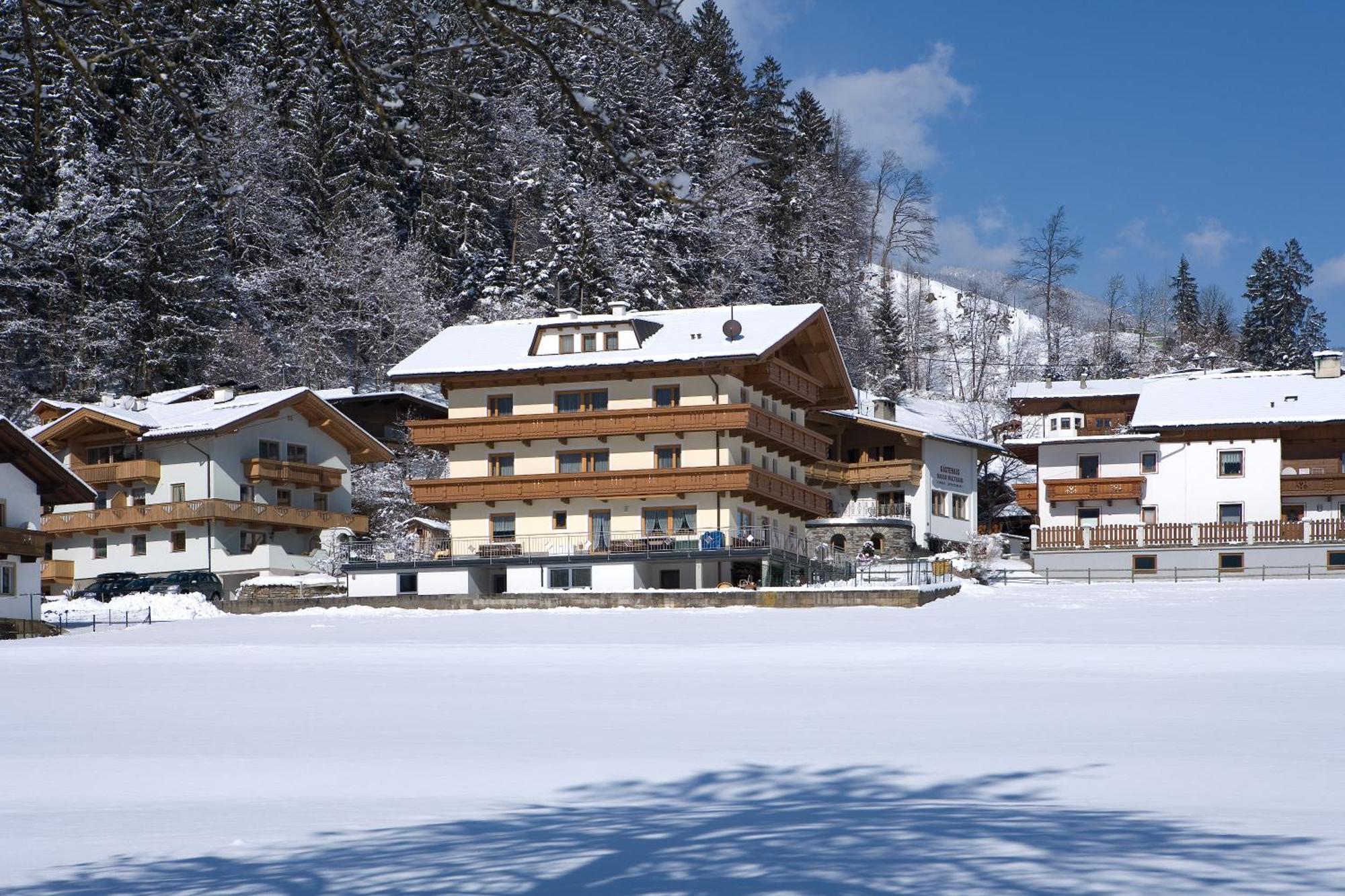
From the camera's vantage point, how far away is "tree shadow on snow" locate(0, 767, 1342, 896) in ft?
27.2

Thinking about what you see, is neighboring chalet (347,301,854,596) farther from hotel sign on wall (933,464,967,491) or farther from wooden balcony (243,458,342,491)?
hotel sign on wall (933,464,967,491)

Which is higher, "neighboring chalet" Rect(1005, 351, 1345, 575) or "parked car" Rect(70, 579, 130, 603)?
"neighboring chalet" Rect(1005, 351, 1345, 575)

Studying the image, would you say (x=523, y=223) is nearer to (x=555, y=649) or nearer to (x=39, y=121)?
(x=555, y=649)

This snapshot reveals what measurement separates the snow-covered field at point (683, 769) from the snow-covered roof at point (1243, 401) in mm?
33795

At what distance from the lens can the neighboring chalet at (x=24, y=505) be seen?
4578 cm

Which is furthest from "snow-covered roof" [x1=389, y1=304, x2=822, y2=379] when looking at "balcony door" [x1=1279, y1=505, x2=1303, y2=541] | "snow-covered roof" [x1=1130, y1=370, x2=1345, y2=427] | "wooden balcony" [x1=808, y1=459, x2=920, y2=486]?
"balcony door" [x1=1279, y1=505, x2=1303, y2=541]

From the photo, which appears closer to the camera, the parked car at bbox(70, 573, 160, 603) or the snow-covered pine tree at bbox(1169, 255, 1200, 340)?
the parked car at bbox(70, 573, 160, 603)

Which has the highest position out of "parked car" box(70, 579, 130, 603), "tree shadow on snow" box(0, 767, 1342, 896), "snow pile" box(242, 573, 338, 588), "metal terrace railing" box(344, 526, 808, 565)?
"metal terrace railing" box(344, 526, 808, 565)

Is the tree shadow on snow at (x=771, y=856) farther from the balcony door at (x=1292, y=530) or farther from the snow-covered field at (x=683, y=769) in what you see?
the balcony door at (x=1292, y=530)

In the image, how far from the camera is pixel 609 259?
85125 mm

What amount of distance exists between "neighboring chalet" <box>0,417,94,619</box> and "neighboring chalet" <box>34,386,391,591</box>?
47.7ft

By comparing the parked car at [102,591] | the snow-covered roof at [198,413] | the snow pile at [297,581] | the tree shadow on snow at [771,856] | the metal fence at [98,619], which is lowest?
the metal fence at [98,619]

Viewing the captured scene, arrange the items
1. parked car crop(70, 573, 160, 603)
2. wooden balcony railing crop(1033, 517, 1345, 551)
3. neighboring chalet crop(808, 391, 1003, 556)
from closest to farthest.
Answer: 1. parked car crop(70, 573, 160, 603)
2. wooden balcony railing crop(1033, 517, 1345, 551)
3. neighboring chalet crop(808, 391, 1003, 556)

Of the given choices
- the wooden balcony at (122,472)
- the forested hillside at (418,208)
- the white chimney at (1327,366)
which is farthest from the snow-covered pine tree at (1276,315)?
the wooden balcony at (122,472)
